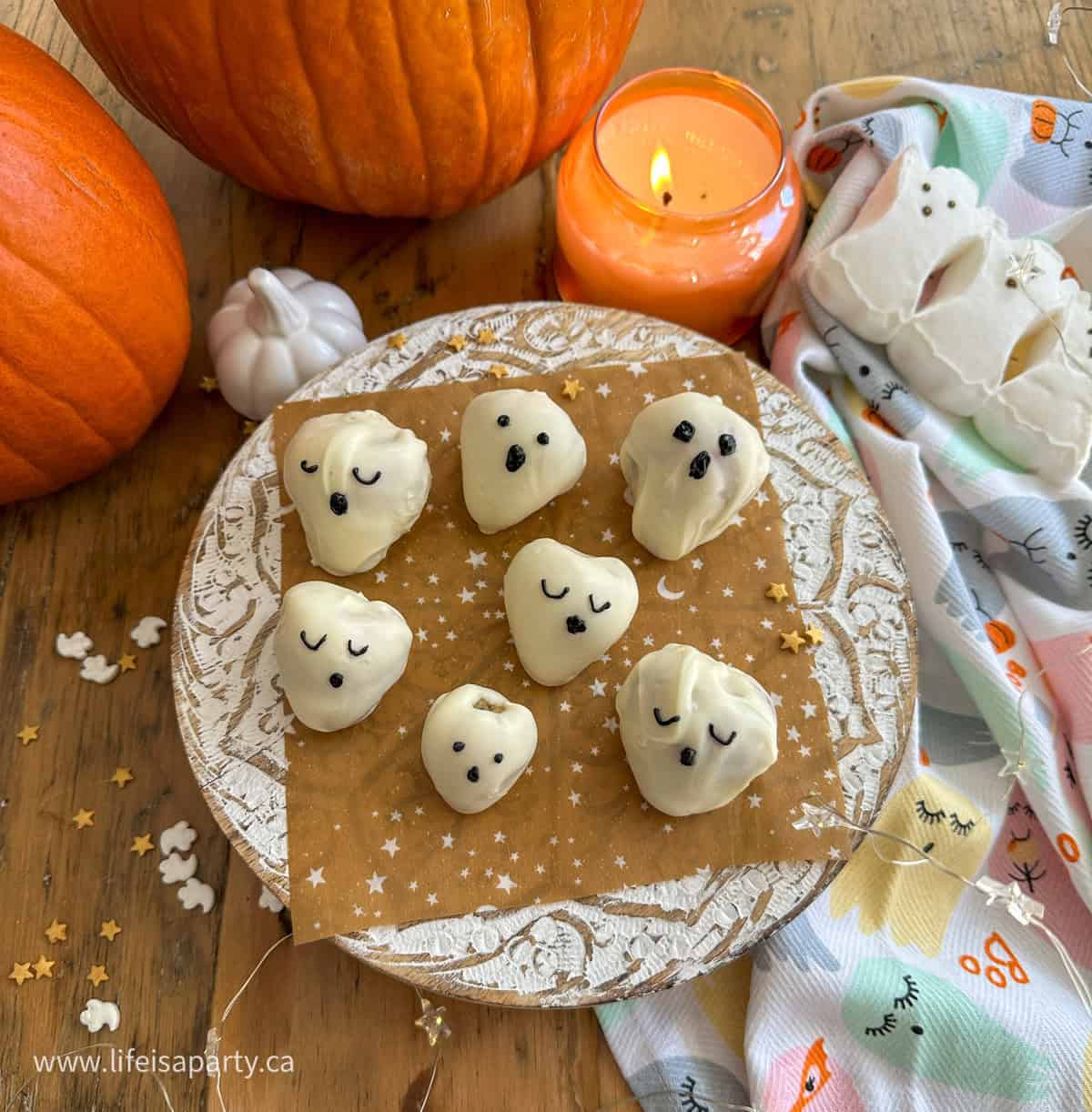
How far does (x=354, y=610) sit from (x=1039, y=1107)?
0.69 m

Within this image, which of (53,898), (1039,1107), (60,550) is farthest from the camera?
(60,550)

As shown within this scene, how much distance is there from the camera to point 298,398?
100 centimetres

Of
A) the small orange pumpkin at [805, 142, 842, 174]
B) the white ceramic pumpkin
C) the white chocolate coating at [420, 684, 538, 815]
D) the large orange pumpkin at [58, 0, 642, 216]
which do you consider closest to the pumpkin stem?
the white ceramic pumpkin

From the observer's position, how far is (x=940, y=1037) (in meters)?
0.88

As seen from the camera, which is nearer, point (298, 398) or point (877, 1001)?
point (877, 1001)

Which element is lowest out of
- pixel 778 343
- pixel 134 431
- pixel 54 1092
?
pixel 54 1092

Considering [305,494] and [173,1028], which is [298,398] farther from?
[173,1028]

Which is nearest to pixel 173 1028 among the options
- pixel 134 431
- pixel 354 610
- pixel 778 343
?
pixel 354 610

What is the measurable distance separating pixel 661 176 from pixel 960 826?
2.30 ft

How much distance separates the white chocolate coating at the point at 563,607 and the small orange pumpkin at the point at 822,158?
1.88ft

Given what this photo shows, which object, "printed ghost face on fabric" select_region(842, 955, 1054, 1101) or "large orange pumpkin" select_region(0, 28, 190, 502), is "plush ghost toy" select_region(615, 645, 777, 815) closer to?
"printed ghost face on fabric" select_region(842, 955, 1054, 1101)

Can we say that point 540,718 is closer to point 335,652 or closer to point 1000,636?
point 335,652

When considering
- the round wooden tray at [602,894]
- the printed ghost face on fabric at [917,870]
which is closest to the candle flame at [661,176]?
the round wooden tray at [602,894]

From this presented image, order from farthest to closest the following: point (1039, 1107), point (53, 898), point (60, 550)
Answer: point (60, 550)
point (53, 898)
point (1039, 1107)
